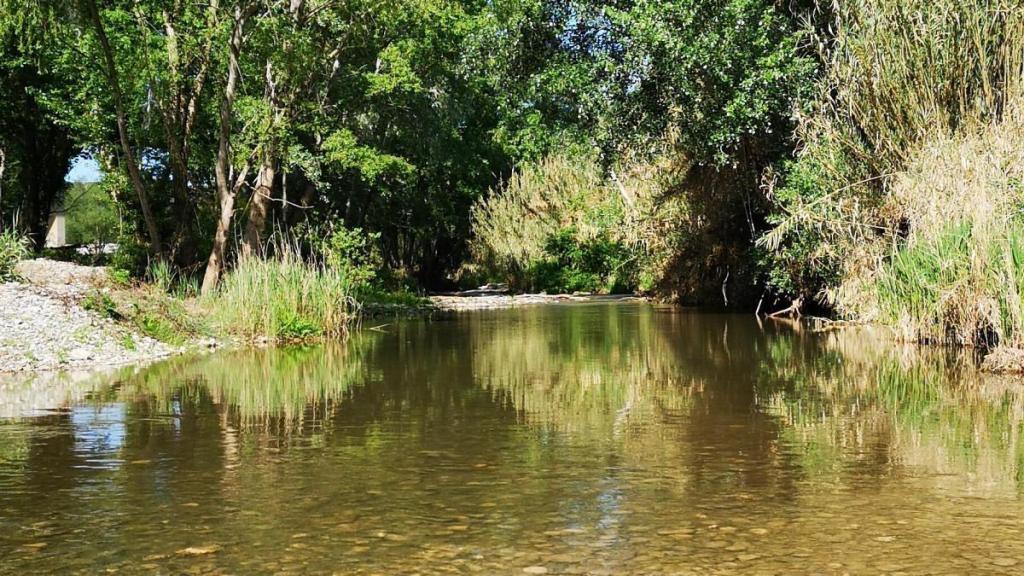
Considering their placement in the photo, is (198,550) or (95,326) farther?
(95,326)

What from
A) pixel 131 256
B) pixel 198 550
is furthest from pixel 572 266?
pixel 198 550

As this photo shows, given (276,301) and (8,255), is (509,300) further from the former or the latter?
(8,255)

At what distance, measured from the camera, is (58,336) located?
1539 cm

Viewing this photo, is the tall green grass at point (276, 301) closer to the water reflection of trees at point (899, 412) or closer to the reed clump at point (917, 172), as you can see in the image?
the water reflection of trees at point (899, 412)

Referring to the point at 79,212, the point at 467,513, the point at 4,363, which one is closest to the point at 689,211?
the point at 4,363

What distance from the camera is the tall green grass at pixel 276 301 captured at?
18453mm

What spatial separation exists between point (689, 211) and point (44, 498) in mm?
23252

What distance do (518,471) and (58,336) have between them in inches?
405

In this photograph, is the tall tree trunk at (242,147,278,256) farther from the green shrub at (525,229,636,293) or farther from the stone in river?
the green shrub at (525,229,636,293)

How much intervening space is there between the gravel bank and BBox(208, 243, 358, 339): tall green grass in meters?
1.96

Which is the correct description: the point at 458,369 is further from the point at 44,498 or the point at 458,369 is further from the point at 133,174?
the point at 133,174

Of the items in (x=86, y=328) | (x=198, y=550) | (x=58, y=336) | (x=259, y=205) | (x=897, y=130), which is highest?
(x=897, y=130)

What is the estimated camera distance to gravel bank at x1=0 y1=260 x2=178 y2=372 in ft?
47.5

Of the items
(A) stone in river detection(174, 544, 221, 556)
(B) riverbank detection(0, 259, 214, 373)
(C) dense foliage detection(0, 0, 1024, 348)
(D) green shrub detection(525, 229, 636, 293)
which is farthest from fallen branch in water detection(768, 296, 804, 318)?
(A) stone in river detection(174, 544, 221, 556)
